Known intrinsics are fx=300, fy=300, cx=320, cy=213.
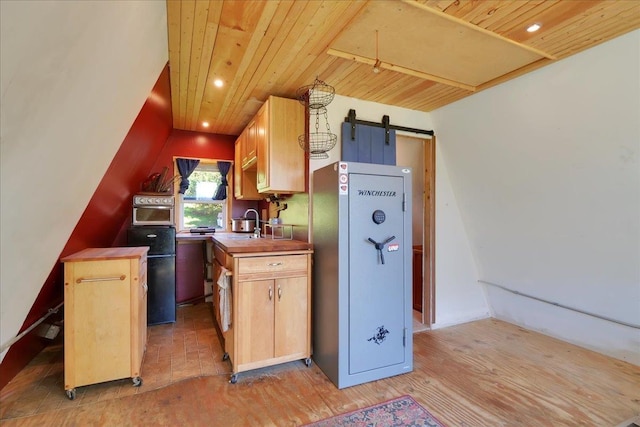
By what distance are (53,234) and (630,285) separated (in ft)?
14.0

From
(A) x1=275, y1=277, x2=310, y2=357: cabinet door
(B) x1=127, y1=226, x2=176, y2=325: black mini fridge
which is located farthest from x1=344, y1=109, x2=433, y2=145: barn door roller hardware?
(B) x1=127, y1=226, x2=176, y2=325: black mini fridge

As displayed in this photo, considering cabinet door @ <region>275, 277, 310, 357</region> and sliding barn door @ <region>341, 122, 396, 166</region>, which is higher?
sliding barn door @ <region>341, 122, 396, 166</region>

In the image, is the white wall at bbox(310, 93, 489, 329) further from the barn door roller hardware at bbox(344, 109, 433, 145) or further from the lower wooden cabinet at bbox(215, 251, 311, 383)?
the lower wooden cabinet at bbox(215, 251, 311, 383)

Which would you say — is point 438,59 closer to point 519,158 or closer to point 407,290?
point 519,158

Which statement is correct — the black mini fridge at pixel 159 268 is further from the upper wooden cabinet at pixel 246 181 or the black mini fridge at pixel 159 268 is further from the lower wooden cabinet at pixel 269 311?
the lower wooden cabinet at pixel 269 311

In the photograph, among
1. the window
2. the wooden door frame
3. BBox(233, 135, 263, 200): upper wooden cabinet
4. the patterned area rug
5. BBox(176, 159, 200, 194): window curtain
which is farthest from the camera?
the window

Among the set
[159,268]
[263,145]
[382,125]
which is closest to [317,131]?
[263,145]

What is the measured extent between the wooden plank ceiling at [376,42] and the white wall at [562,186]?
0.71ft

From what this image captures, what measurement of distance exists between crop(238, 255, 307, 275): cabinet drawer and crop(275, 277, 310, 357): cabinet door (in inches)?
3.6

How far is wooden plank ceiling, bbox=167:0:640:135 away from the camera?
5.70 ft

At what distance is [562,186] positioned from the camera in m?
2.54

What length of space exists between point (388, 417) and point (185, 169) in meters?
3.94

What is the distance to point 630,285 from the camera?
2.44m

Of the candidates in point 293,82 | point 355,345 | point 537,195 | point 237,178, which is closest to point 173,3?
point 293,82
